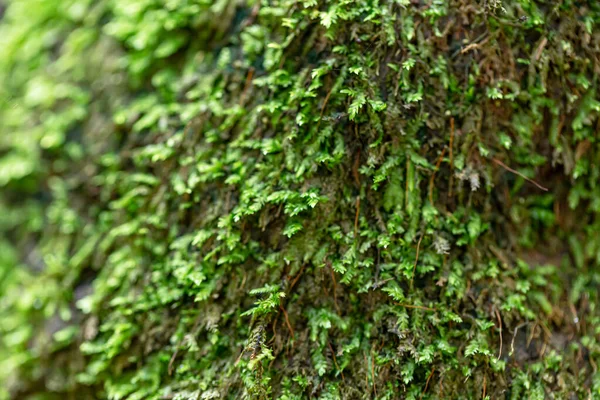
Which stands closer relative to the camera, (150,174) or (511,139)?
(511,139)

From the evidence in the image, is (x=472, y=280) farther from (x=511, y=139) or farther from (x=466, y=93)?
(x=466, y=93)

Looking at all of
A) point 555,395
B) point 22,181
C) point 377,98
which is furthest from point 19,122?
point 555,395

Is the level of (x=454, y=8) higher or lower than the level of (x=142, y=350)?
higher

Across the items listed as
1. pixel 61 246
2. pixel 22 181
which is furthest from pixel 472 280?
pixel 22 181

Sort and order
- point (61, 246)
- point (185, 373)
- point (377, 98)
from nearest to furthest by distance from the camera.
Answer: point (377, 98) < point (185, 373) < point (61, 246)

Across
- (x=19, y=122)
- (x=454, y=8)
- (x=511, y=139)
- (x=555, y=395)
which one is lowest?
(x=555, y=395)

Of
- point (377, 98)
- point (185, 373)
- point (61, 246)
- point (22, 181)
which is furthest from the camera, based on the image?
point (22, 181)

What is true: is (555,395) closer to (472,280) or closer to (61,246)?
(472,280)
